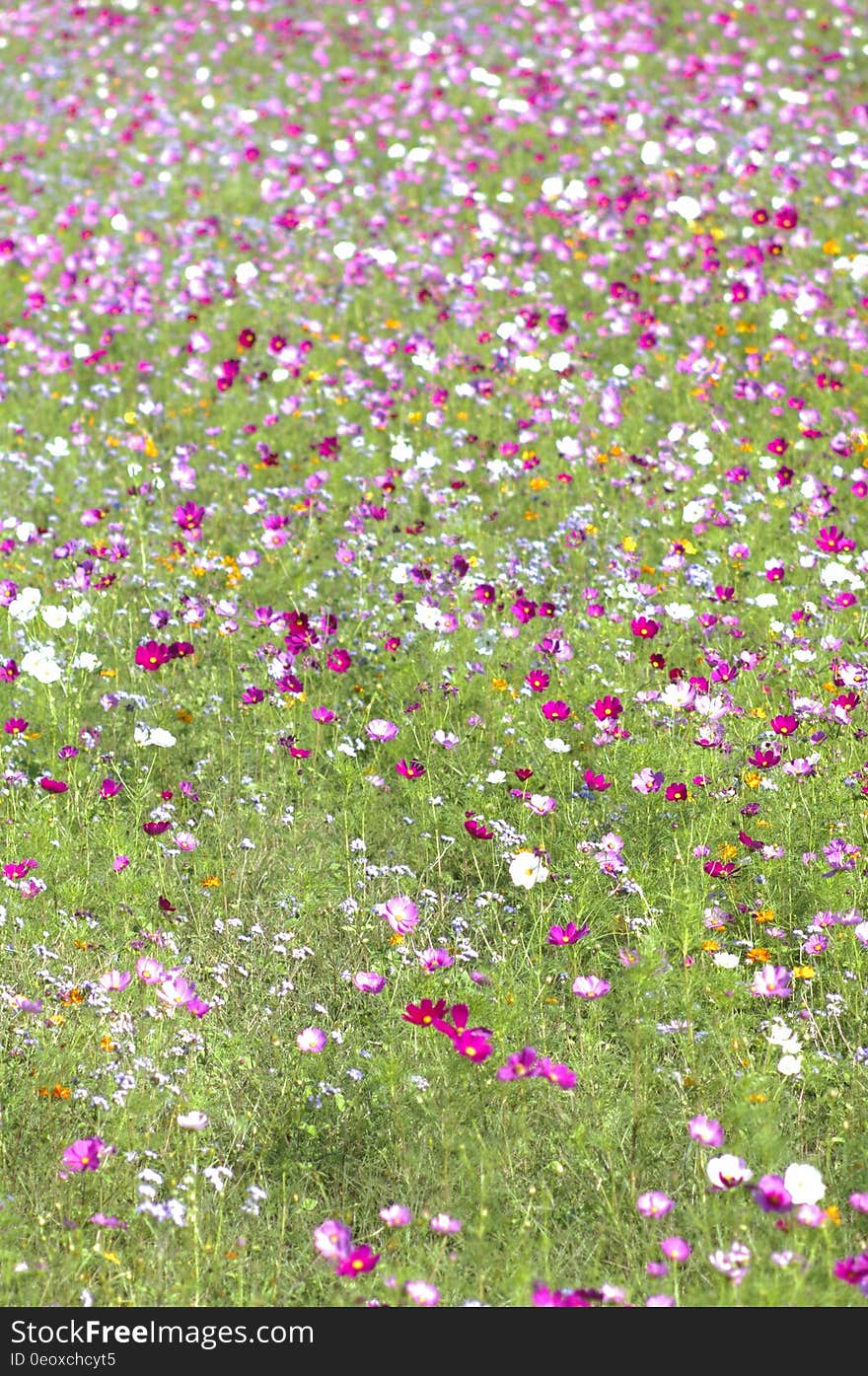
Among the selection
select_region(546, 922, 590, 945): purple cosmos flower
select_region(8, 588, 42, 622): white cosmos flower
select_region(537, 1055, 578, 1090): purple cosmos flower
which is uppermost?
select_region(8, 588, 42, 622): white cosmos flower

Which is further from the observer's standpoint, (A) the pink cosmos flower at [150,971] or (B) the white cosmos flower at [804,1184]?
(A) the pink cosmos flower at [150,971]

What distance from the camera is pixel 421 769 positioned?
415 centimetres

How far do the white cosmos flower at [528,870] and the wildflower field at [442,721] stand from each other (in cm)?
17

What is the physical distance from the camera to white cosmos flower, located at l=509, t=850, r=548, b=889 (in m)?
3.51

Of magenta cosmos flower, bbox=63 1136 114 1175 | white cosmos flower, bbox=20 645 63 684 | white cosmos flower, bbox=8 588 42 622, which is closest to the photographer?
magenta cosmos flower, bbox=63 1136 114 1175

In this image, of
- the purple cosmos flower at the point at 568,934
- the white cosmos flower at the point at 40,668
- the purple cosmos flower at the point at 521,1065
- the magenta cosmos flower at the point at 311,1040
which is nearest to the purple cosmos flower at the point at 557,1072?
the purple cosmos flower at the point at 521,1065

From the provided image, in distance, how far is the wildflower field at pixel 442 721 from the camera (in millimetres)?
2930

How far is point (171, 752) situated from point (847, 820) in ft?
7.74

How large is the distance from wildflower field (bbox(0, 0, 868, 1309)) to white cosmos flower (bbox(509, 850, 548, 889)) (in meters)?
0.17

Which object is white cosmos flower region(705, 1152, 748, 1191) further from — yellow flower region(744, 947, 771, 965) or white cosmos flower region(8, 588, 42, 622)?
white cosmos flower region(8, 588, 42, 622)

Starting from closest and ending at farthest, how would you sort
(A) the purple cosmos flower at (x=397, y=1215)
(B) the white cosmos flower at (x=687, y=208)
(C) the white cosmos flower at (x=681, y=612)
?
(A) the purple cosmos flower at (x=397, y=1215), (C) the white cosmos flower at (x=681, y=612), (B) the white cosmos flower at (x=687, y=208)

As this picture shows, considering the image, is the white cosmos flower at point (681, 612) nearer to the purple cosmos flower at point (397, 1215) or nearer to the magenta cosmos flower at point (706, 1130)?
the magenta cosmos flower at point (706, 1130)

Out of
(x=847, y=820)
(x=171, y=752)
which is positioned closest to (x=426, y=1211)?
(x=847, y=820)

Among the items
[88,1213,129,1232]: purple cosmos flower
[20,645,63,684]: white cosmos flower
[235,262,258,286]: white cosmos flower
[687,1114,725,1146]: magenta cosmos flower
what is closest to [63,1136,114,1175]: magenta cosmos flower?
[88,1213,129,1232]: purple cosmos flower
